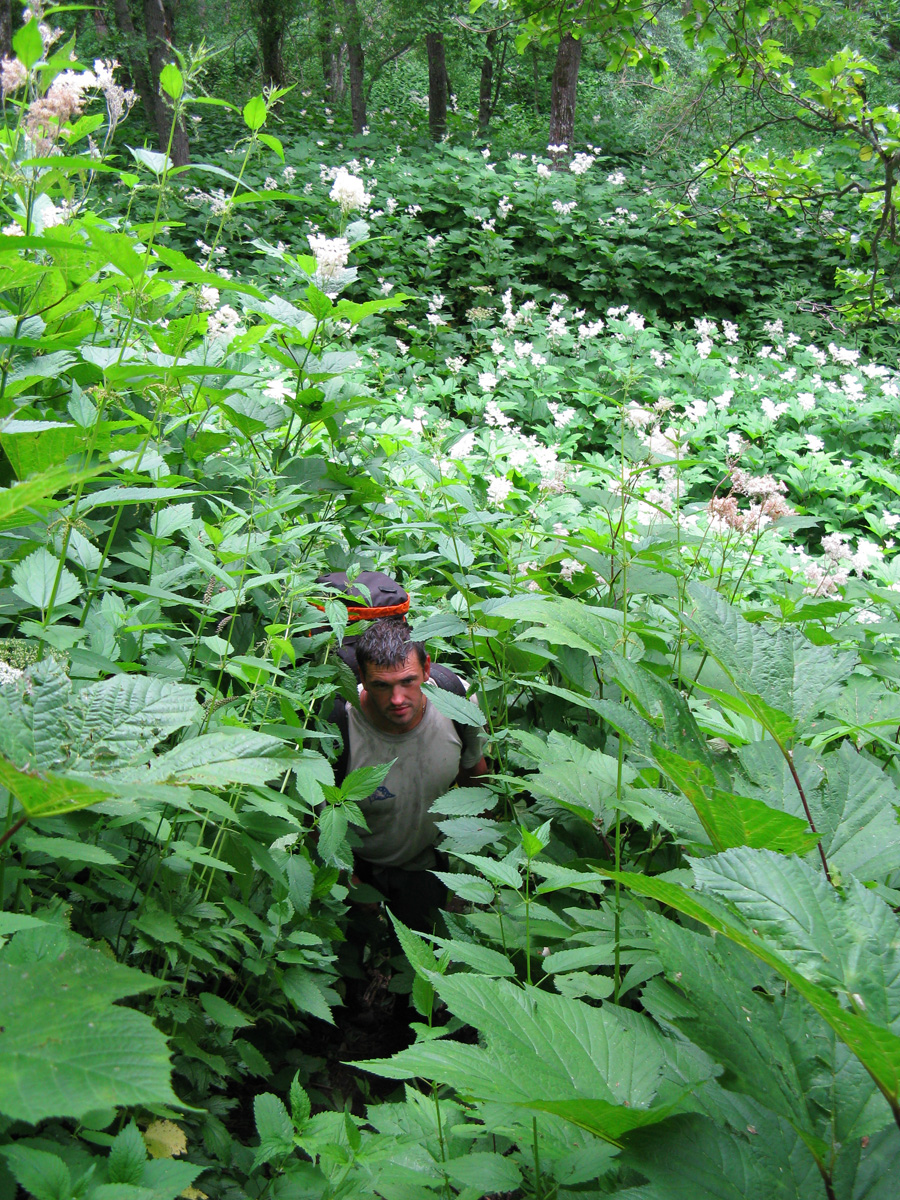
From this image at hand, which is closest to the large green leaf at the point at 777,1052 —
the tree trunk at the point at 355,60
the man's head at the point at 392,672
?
the man's head at the point at 392,672

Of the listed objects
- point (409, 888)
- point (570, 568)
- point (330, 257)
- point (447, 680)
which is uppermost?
point (330, 257)

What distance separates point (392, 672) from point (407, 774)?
510 millimetres

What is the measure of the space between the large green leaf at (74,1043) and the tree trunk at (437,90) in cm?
2143

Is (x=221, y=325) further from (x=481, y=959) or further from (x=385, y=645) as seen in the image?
(x=481, y=959)

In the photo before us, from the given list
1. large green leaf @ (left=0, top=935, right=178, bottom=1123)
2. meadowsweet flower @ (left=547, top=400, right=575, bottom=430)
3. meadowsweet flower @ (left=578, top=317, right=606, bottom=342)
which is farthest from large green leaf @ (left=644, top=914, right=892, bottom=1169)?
meadowsweet flower @ (left=578, top=317, right=606, bottom=342)

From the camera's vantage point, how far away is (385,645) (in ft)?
9.96

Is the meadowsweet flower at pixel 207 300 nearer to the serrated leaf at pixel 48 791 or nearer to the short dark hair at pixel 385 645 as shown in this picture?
the short dark hair at pixel 385 645

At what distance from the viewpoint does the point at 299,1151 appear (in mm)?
2148

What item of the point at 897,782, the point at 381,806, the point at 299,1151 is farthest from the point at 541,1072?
the point at 381,806

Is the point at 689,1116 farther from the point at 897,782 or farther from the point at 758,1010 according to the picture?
the point at 897,782

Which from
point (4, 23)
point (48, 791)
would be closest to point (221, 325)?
point (48, 791)

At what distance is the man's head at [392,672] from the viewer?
303cm

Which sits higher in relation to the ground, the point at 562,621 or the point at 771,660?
the point at 771,660

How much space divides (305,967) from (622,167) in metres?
18.8
